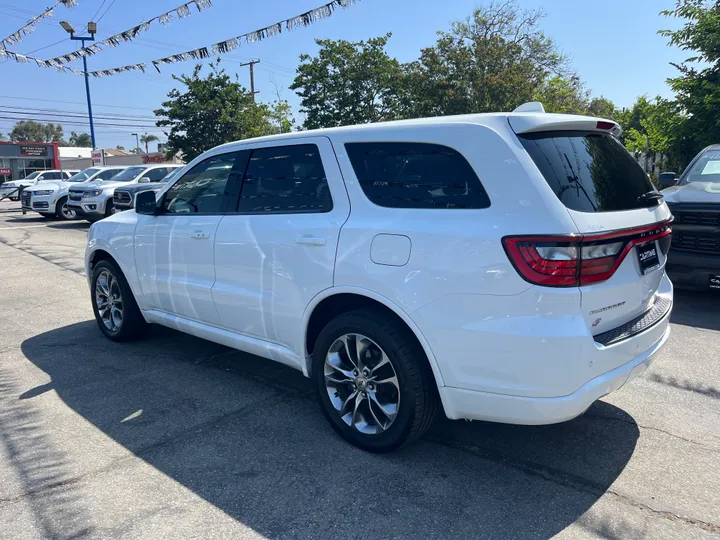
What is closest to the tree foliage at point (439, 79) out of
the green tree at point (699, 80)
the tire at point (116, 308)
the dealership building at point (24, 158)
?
the green tree at point (699, 80)

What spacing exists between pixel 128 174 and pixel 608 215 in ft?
57.2

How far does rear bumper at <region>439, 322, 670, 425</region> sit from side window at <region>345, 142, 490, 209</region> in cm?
96

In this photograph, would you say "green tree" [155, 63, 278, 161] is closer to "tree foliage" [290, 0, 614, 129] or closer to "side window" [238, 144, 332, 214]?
"tree foliage" [290, 0, 614, 129]

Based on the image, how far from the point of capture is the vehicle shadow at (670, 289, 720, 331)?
5.95 m

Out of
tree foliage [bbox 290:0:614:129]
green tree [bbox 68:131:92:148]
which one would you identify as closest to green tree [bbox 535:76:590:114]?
tree foliage [bbox 290:0:614:129]

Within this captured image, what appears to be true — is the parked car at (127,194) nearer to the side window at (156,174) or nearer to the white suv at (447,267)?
the side window at (156,174)

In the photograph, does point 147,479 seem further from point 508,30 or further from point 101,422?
point 508,30

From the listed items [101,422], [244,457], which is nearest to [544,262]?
[244,457]

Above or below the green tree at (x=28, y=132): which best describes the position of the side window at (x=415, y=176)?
below

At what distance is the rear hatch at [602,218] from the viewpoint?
8.80 ft

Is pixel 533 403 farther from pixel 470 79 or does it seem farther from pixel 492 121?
pixel 470 79

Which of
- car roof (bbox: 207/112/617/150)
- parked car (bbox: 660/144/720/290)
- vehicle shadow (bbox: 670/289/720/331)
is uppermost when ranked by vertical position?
car roof (bbox: 207/112/617/150)

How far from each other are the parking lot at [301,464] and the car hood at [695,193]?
89.9 inches

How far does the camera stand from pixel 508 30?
28797 mm
